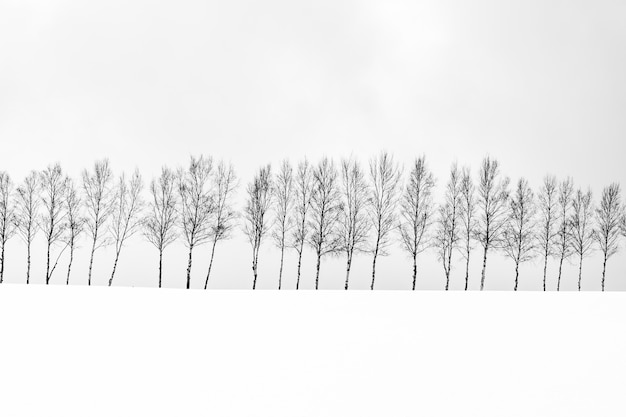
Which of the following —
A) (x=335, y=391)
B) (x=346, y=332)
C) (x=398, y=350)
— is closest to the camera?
(x=335, y=391)

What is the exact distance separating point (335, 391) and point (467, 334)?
5445 mm

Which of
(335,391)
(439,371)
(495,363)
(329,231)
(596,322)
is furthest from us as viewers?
(329,231)

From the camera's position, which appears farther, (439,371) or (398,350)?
(398,350)

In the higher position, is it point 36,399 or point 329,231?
point 329,231

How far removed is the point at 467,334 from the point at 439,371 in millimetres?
3508

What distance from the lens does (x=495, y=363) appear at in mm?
7652

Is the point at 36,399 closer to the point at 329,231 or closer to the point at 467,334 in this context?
the point at 467,334

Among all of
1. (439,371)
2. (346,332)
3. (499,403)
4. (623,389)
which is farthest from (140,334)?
(623,389)

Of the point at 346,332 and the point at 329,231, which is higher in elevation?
the point at 329,231

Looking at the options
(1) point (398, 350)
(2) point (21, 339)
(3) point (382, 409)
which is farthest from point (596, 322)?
(2) point (21, 339)

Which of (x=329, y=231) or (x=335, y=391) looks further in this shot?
(x=329, y=231)

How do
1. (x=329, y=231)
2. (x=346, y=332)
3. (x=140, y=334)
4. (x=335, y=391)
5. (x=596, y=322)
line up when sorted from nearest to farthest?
1. (x=335, y=391)
2. (x=140, y=334)
3. (x=346, y=332)
4. (x=596, y=322)
5. (x=329, y=231)

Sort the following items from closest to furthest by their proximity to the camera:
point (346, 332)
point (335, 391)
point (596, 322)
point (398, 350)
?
point (335, 391)
point (398, 350)
point (346, 332)
point (596, 322)

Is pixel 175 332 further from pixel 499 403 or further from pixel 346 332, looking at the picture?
pixel 499 403
